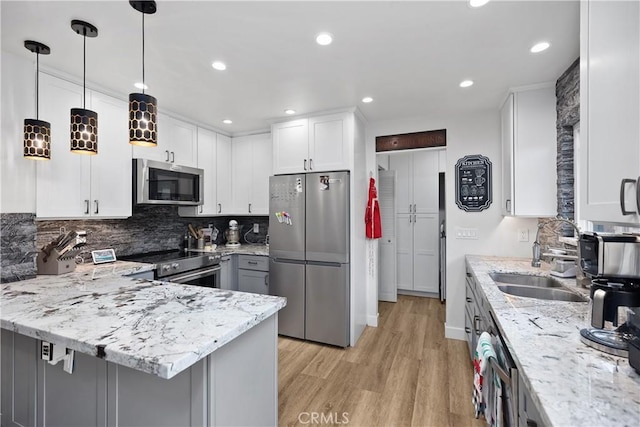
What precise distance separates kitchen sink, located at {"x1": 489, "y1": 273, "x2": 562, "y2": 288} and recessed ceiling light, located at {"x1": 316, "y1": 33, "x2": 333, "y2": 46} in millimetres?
2091

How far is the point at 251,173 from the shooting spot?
3.88 metres

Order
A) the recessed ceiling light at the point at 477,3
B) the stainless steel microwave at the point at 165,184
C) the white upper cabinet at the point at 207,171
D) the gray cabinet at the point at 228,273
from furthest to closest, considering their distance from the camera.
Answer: the white upper cabinet at the point at 207,171 < the gray cabinet at the point at 228,273 < the stainless steel microwave at the point at 165,184 < the recessed ceiling light at the point at 477,3

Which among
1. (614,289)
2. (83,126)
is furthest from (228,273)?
(614,289)

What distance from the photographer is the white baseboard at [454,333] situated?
123 inches

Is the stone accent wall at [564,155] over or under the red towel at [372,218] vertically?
over

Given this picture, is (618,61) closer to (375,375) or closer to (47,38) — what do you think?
(375,375)

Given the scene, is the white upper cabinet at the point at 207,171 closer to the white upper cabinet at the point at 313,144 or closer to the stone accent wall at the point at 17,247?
the white upper cabinet at the point at 313,144

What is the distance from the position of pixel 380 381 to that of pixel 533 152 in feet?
7.70

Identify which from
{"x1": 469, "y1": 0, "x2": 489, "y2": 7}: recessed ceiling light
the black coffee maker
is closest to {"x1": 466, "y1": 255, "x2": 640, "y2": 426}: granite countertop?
the black coffee maker

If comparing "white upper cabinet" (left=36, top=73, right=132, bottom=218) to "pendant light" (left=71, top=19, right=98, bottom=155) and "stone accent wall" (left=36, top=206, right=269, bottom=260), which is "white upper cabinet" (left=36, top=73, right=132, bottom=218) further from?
"pendant light" (left=71, top=19, right=98, bottom=155)

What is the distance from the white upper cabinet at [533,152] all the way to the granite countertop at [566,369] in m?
1.24

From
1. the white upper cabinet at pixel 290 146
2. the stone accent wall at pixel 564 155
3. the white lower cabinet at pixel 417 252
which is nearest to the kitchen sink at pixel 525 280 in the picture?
the stone accent wall at pixel 564 155

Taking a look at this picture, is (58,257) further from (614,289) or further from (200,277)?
(614,289)

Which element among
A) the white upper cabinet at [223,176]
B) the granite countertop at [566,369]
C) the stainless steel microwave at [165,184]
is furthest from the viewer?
the white upper cabinet at [223,176]
